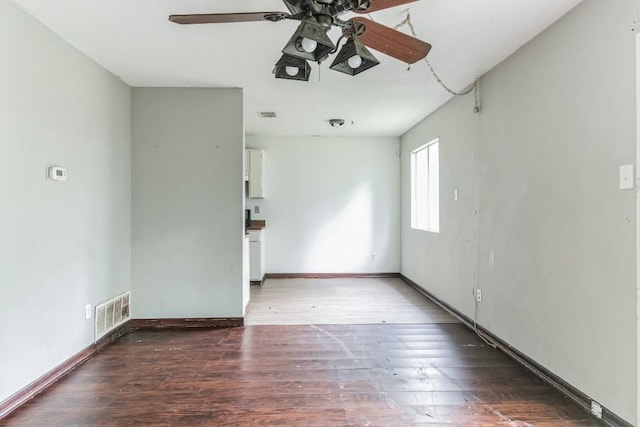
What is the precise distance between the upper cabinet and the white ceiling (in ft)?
4.70

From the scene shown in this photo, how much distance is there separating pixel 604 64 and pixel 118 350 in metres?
3.80

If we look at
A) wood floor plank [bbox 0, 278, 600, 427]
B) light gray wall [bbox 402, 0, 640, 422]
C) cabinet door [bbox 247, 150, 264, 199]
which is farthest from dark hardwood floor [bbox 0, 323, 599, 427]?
cabinet door [bbox 247, 150, 264, 199]

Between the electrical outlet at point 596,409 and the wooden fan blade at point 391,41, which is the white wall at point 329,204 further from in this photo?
the electrical outlet at point 596,409

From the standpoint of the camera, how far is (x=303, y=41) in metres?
1.48

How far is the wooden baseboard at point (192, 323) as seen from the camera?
128 inches

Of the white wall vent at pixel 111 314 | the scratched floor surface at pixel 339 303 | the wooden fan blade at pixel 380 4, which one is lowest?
the scratched floor surface at pixel 339 303

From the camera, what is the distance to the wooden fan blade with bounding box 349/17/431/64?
164 cm

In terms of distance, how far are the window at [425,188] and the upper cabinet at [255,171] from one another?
2.31 metres

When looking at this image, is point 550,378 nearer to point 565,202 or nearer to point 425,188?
point 565,202

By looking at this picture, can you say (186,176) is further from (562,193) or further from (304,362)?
(562,193)

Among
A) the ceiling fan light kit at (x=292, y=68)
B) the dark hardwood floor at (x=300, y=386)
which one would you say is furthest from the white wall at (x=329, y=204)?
the ceiling fan light kit at (x=292, y=68)

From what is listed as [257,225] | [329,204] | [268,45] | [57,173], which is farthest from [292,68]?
[329,204]

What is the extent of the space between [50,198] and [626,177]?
333 cm

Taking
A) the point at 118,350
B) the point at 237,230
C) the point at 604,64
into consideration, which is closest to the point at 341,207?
the point at 237,230
